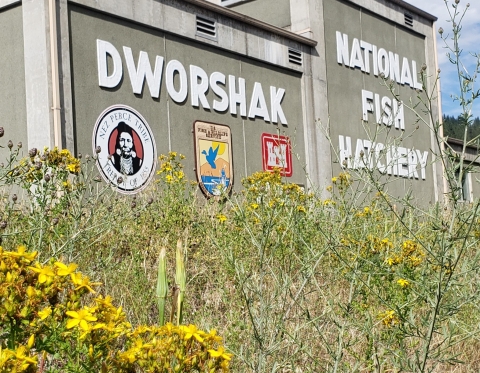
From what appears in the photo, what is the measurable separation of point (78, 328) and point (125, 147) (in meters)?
9.42

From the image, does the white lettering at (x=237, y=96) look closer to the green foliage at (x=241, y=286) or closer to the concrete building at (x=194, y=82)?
the concrete building at (x=194, y=82)

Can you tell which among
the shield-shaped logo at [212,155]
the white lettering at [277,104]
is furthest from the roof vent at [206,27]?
the white lettering at [277,104]

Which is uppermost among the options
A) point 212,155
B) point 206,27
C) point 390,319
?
point 206,27

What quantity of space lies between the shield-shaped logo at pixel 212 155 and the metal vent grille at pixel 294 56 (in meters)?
3.07

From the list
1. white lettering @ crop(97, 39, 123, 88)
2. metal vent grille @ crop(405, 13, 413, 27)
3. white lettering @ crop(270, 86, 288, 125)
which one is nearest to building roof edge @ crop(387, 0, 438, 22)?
metal vent grille @ crop(405, 13, 413, 27)

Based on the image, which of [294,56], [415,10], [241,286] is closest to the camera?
[241,286]

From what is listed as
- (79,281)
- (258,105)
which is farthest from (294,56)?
(79,281)

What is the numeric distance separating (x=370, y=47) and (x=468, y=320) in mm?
14993

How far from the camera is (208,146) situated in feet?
42.2

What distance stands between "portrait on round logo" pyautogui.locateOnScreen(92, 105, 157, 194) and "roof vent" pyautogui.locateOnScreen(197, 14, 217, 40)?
253 cm

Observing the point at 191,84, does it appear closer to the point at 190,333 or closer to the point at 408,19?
the point at 408,19

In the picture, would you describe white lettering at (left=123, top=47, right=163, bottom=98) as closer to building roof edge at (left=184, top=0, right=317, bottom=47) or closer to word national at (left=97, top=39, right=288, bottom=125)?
word national at (left=97, top=39, right=288, bottom=125)

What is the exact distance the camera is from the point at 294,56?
1559 cm

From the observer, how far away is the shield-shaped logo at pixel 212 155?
1252cm
